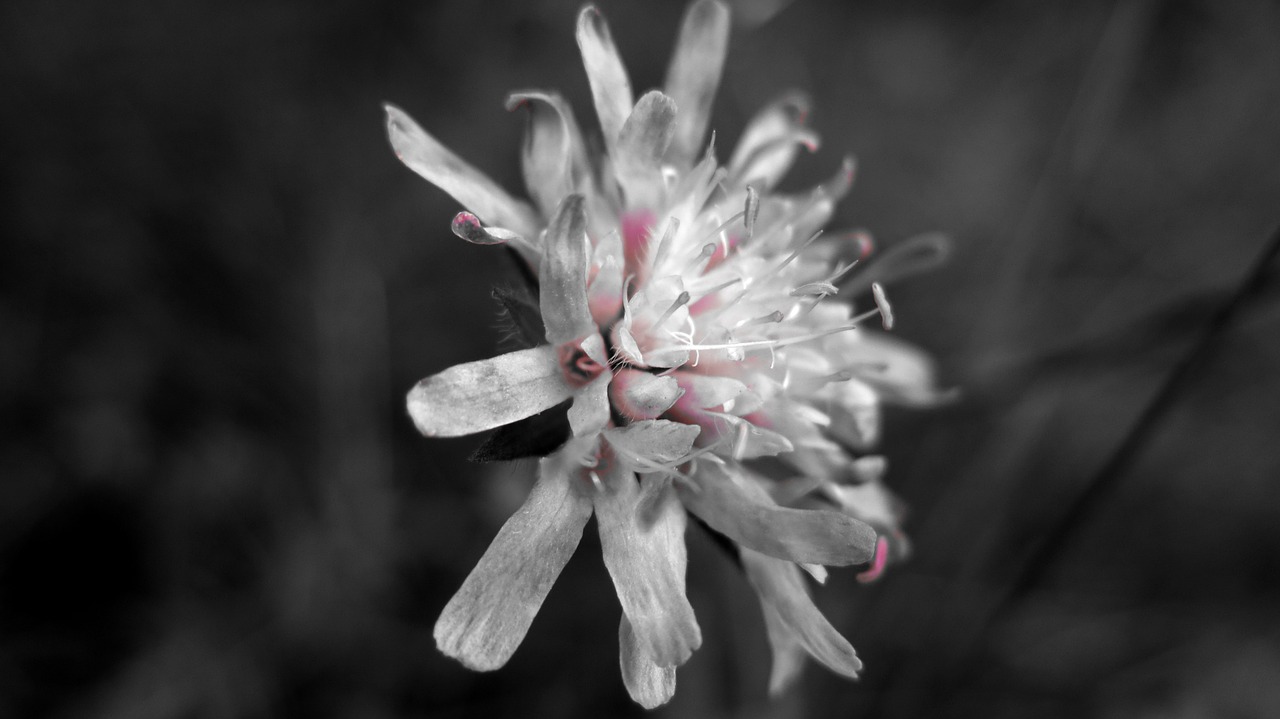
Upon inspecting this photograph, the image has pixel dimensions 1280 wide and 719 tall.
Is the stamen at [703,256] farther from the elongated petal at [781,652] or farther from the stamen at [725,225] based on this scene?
the elongated petal at [781,652]

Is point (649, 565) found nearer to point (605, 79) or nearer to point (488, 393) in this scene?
point (488, 393)

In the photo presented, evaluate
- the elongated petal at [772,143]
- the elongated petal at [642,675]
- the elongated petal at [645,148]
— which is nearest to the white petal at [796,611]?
the elongated petal at [642,675]

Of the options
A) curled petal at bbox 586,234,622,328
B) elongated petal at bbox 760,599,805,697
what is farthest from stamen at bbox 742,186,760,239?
elongated petal at bbox 760,599,805,697

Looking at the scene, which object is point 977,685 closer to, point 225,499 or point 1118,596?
point 1118,596

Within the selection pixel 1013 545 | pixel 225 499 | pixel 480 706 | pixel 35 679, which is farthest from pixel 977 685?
pixel 35 679

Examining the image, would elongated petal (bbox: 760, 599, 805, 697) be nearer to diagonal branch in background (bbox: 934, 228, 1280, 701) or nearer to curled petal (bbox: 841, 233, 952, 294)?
curled petal (bbox: 841, 233, 952, 294)

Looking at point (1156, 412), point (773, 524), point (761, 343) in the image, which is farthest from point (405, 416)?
point (1156, 412)
